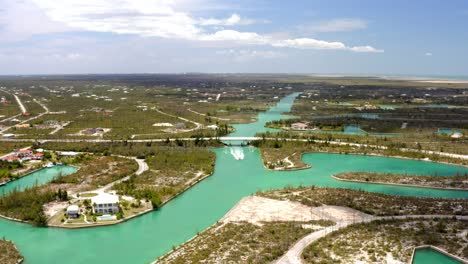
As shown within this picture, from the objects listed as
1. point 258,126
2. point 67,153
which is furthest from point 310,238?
point 258,126

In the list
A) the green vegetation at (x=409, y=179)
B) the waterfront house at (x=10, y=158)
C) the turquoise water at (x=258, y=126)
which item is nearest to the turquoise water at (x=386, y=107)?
the turquoise water at (x=258, y=126)

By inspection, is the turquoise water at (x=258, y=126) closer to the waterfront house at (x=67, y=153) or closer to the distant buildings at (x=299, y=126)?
the distant buildings at (x=299, y=126)

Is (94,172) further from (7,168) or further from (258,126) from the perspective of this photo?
(258,126)

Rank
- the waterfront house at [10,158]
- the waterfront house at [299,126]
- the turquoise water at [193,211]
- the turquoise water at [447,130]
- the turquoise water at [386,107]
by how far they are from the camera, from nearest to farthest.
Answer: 1. the turquoise water at [193,211]
2. the waterfront house at [10,158]
3. the turquoise water at [447,130]
4. the waterfront house at [299,126]
5. the turquoise water at [386,107]

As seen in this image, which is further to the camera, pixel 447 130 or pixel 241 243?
pixel 447 130

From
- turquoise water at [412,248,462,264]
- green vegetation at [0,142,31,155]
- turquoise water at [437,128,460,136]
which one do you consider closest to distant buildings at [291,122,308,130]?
turquoise water at [437,128,460,136]

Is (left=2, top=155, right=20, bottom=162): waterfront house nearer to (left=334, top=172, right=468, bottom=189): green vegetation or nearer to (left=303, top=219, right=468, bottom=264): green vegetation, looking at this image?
(left=334, top=172, right=468, bottom=189): green vegetation
